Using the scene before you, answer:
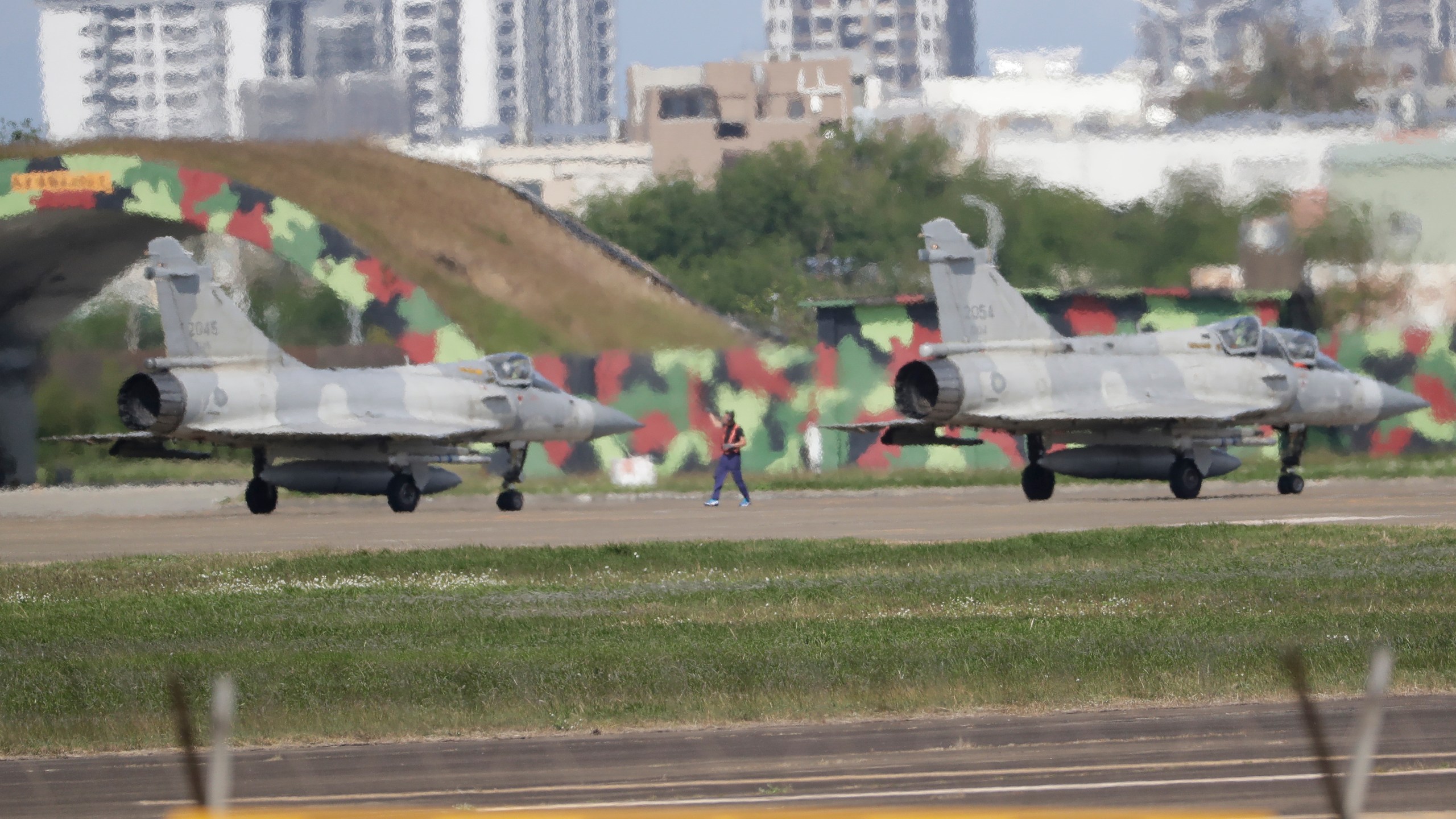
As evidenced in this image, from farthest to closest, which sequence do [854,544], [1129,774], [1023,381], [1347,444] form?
[1347,444] → [1023,381] → [854,544] → [1129,774]

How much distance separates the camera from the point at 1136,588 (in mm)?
17562

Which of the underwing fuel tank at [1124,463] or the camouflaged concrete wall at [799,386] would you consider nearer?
the underwing fuel tank at [1124,463]

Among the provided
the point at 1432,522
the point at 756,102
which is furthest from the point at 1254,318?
the point at 756,102

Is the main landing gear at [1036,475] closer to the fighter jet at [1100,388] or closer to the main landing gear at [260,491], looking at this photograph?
the fighter jet at [1100,388]

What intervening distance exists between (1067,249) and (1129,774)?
36.3 metres

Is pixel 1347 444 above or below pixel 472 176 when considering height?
below

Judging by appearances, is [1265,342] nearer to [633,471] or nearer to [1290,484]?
[1290,484]

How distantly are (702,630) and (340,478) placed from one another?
18.1m

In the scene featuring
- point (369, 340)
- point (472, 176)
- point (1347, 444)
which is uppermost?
point (472, 176)

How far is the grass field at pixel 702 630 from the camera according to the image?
12.5m

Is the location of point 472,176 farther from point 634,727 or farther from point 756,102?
point 756,102

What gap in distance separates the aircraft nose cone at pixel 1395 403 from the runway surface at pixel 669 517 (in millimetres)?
1376

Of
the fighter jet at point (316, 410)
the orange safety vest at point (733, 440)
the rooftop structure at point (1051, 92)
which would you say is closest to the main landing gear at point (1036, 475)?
the orange safety vest at point (733, 440)

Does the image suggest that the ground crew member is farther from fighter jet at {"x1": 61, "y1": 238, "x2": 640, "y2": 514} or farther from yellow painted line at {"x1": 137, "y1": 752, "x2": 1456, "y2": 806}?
yellow painted line at {"x1": 137, "y1": 752, "x2": 1456, "y2": 806}
